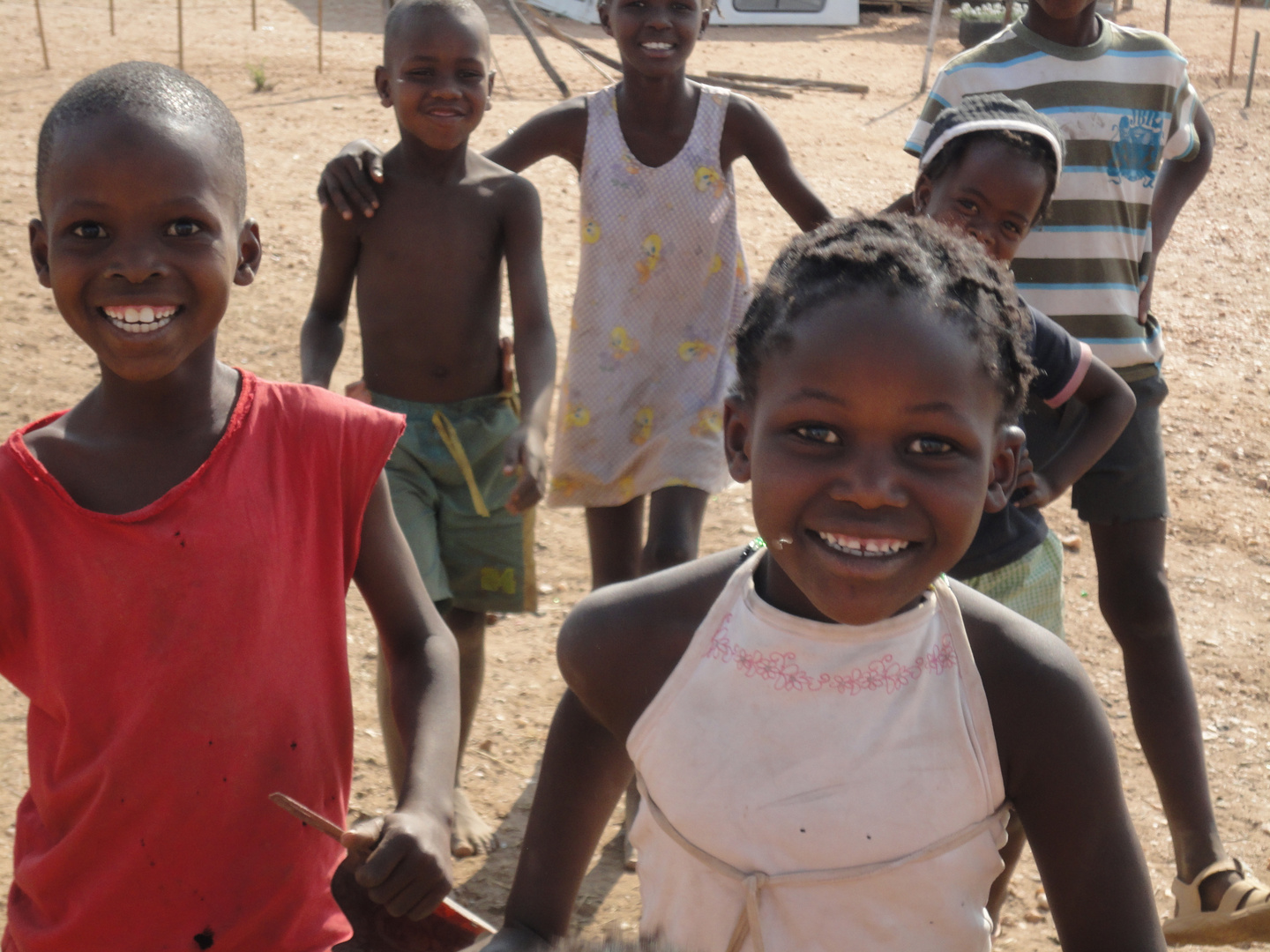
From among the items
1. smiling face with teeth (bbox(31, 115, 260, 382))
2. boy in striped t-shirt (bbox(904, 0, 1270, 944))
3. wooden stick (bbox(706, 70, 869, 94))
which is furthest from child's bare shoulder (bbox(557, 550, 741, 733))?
wooden stick (bbox(706, 70, 869, 94))

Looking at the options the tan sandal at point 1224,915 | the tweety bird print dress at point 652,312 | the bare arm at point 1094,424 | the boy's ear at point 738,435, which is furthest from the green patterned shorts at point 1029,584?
the tweety bird print dress at point 652,312

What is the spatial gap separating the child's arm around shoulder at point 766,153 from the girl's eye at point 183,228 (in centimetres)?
189

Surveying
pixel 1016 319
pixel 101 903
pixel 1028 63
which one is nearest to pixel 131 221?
pixel 101 903

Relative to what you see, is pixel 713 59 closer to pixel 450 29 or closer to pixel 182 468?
pixel 450 29

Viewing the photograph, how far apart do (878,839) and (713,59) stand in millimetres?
15233

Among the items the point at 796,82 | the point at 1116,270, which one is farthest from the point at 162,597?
the point at 796,82

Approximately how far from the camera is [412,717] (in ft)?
5.73

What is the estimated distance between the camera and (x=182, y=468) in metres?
1.68

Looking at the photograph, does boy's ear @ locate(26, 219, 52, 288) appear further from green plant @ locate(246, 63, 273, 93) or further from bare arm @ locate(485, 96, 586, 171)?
green plant @ locate(246, 63, 273, 93)

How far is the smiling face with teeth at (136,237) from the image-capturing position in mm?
1621

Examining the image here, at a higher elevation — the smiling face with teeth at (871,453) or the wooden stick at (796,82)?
the smiling face with teeth at (871,453)

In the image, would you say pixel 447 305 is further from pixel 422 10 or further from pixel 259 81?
pixel 259 81

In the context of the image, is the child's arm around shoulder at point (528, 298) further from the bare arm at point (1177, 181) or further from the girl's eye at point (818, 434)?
the bare arm at point (1177, 181)

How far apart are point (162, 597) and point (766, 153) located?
2.21 m
